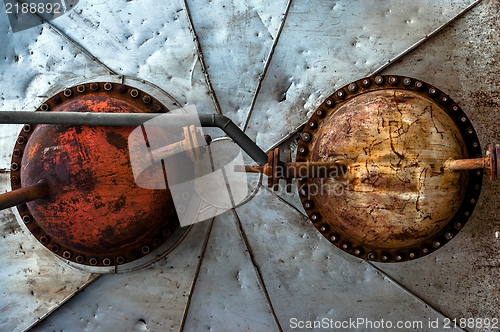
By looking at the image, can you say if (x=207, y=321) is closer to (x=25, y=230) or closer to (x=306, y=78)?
(x=25, y=230)

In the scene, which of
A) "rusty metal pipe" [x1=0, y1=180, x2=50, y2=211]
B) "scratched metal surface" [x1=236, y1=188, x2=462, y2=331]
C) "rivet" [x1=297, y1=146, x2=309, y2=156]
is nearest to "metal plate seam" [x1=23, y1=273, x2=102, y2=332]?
"rusty metal pipe" [x1=0, y1=180, x2=50, y2=211]

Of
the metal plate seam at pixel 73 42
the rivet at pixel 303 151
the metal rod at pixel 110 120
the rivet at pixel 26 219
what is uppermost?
the metal plate seam at pixel 73 42

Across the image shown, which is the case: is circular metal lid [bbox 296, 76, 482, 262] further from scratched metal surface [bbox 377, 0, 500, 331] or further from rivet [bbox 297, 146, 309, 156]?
scratched metal surface [bbox 377, 0, 500, 331]

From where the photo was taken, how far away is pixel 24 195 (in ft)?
7.08

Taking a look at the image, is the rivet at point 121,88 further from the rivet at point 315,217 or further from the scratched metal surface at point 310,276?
the rivet at point 315,217

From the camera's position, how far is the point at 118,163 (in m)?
2.29

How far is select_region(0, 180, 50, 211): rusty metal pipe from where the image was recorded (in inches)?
83.2

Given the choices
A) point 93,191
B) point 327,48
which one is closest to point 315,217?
point 327,48

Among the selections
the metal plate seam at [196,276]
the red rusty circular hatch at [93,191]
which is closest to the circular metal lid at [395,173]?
the metal plate seam at [196,276]

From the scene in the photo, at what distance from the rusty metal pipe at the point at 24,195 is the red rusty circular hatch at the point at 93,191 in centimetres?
4

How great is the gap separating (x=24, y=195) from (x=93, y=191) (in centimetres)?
34

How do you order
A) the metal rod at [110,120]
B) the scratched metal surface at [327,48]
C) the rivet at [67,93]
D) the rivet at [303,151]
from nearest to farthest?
1. the metal rod at [110,120]
2. the rivet at [303,151]
3. the rivet at [67,93]
4. the scratched metal surface at [327,48]

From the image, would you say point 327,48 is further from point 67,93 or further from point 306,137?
point 67,93

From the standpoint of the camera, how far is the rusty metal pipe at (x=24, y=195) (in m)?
2.11
